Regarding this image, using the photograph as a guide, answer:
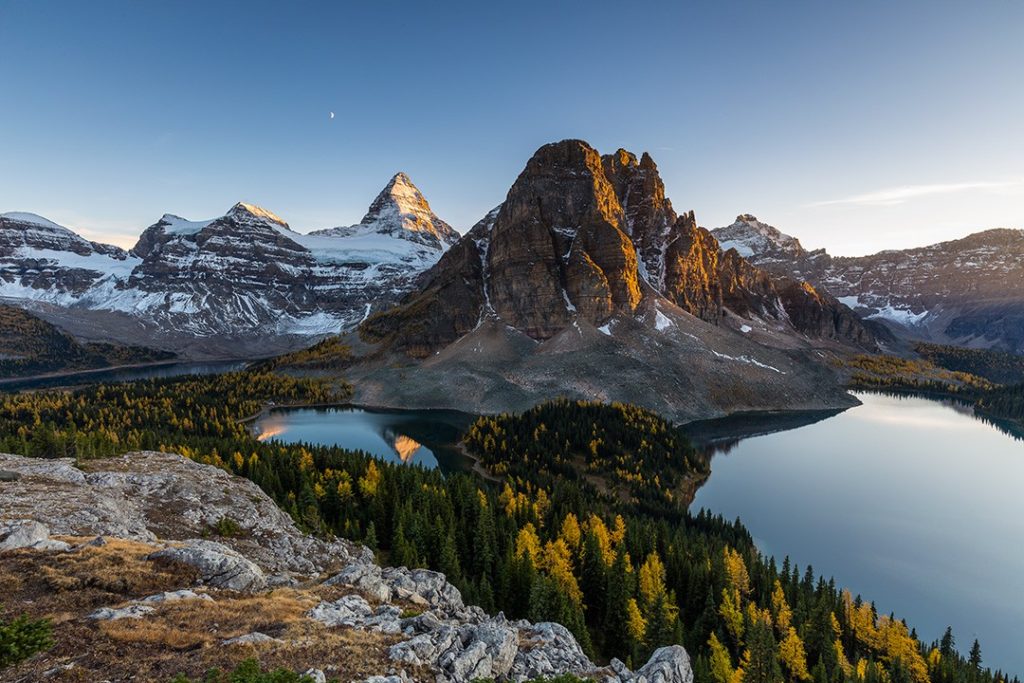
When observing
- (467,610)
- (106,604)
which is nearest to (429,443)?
(467,610)

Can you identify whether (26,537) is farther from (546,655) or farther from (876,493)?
(876,493)

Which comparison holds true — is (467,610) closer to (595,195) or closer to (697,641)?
(697,641)

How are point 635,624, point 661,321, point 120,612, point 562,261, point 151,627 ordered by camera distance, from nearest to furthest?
point 151,627
point 120,612
point 635,624
point 661,321
point 562,261

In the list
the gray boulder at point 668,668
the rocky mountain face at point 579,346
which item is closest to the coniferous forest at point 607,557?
the gray boulder at point 668,668

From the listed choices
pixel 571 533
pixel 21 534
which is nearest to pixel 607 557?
pixel 571 533

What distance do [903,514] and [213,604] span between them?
9078 centimetres

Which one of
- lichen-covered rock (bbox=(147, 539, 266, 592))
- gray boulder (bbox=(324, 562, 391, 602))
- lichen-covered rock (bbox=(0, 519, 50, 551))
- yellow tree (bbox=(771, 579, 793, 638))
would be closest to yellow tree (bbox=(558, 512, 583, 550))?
yellow tree (bbox=(771, 579, 793, 638))

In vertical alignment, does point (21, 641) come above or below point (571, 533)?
above

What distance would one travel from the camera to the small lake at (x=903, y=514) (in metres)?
52.5

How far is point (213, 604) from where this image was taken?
20969 mm

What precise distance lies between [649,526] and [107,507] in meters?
50.3

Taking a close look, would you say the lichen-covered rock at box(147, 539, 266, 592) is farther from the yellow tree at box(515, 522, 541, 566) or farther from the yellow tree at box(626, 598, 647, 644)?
the yellow tree at box(626, 598, 647, 644)

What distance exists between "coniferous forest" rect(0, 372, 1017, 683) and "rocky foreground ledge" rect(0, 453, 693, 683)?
451 inches

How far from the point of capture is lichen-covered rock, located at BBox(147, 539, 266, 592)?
23953 mm
